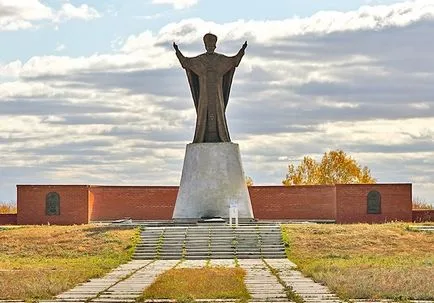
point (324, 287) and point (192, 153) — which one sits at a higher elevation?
point (192, 153)

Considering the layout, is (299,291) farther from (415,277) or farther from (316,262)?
(316,262)

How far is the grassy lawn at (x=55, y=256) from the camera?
17656 millimetres

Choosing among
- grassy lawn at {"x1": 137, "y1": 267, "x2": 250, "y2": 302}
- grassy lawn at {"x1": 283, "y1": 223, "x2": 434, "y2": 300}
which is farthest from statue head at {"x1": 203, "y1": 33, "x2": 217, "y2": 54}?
grassy lawn at {"x1": 137, "y1": 267, "x2": 250, "y2": 302}

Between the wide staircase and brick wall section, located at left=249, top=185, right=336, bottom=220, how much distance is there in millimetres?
10155

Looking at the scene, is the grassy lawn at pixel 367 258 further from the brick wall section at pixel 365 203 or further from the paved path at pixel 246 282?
the brick wall section at pixel 365 203

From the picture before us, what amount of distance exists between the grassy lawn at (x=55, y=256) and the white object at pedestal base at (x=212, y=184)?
3.37 metres

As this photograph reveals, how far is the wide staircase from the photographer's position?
2759 cm

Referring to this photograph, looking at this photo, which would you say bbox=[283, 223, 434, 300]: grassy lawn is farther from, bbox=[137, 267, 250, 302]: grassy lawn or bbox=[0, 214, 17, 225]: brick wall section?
bbox=[0, 214, 17, 225]: brick wall section

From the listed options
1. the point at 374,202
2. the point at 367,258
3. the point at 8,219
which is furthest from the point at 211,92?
the point at 8,219

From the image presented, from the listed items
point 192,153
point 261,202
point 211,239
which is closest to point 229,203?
point 192,153

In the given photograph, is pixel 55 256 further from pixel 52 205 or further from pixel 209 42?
pixel 52 205

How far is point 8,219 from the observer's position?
136 ft

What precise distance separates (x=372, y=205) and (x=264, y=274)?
773 inches

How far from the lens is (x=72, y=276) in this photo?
19797 mm
